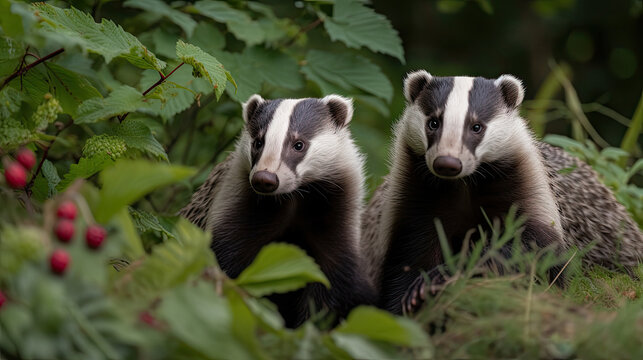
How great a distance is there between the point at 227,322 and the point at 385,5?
807cm

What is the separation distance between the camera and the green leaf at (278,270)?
2152mm

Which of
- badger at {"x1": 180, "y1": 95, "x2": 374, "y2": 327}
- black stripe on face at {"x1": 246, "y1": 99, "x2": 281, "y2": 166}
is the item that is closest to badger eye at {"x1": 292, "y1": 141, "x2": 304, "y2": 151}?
badger at {"x1": 180, "y1": 95, "x2": 374, "y2": 327}

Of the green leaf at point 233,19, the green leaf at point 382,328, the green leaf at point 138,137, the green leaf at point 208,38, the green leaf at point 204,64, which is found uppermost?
the green leaf at point 204,64

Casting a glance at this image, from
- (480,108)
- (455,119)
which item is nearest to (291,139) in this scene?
(455,119)

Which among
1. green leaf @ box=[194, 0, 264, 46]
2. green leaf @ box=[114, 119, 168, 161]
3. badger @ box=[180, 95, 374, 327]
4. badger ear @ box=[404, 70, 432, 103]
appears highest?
badger ear @ box=[404, 70, 432, 103]

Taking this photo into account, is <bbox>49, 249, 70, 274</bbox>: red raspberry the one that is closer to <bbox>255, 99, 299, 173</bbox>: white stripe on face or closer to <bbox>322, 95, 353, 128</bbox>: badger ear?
<bbox>255, 99, 299, 173</bbox>: white stripe on face

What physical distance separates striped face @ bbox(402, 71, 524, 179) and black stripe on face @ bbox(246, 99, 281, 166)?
57cm

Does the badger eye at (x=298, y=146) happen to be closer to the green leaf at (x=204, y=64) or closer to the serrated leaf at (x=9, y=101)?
the green leaf at (x=204, y=64)

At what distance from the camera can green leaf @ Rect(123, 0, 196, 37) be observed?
3693 mm

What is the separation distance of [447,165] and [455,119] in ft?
0.82

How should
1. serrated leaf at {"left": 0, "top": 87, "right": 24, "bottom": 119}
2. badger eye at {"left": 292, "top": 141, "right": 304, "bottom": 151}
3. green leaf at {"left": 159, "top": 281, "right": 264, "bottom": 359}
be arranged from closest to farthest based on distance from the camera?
green leaf at {"left": 159, "top": 281, "right": 264, "bottom": 359}
serrated leaf at {"left": 0, "top": 87, "right": 24, "bottom": 119}
badger eye at {"left": 292, "top": 141, "right": 304, "bottom": 151}

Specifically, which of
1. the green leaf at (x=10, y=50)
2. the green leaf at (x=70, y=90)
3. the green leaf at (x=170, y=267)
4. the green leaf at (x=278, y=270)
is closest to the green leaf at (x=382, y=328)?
the green leaf at (x=278, y=270)

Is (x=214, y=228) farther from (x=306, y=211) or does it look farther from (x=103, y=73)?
(x=103, y=73)

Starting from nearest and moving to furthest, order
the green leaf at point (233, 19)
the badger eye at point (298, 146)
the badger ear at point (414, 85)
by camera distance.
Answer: the badger eye at point (298, 146)
the badger ear at point (414, 85)
the green leaf at point (233, 19)
